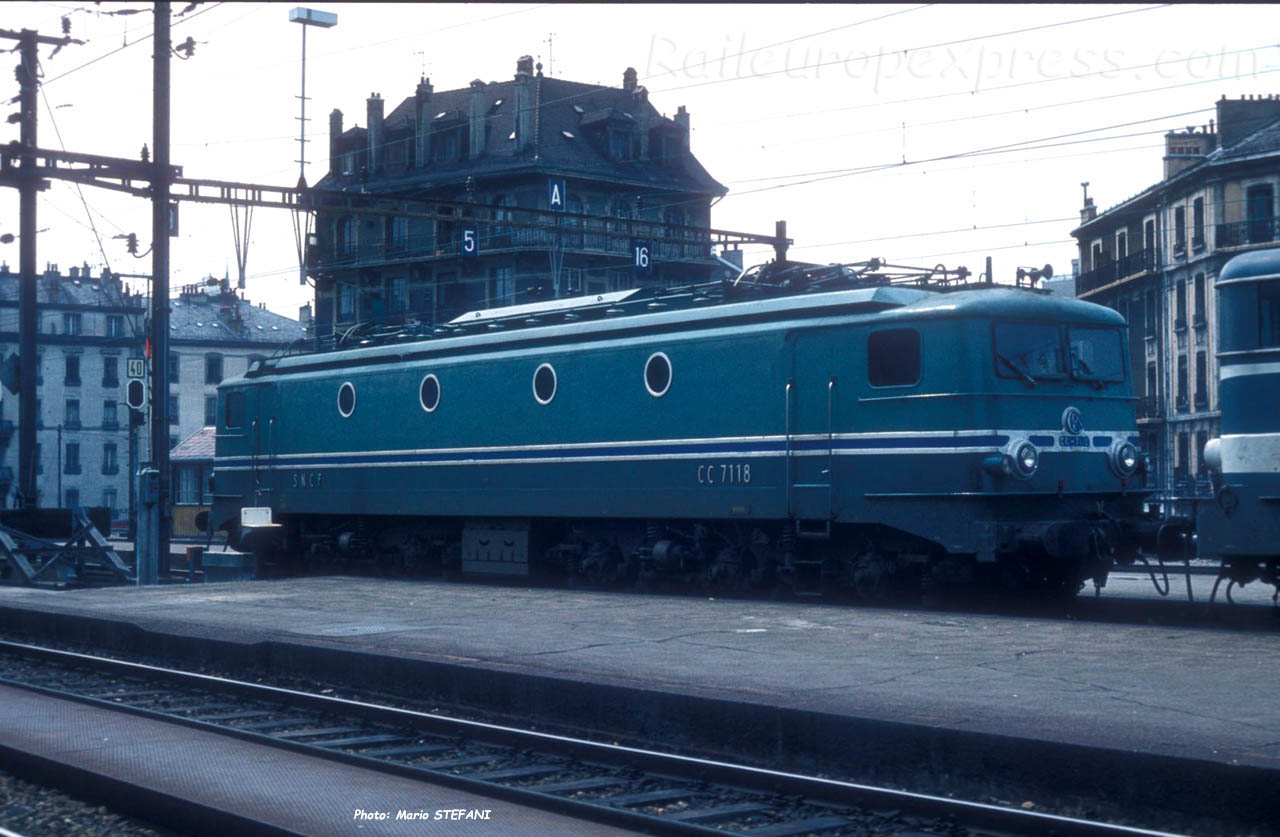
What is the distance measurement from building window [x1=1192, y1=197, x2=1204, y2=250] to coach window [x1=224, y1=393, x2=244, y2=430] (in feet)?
123

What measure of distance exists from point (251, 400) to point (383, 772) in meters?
19.9

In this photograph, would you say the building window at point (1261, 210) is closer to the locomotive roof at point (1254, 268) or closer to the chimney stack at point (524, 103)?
the chimney stack at point (524, 103)

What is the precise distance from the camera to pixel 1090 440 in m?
17.1

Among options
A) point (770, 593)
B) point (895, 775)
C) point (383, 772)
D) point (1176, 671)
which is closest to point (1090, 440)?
point (770, 593)

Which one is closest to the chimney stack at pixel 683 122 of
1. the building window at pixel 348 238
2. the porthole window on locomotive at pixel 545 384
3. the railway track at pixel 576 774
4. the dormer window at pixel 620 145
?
the dormer window at pixel 620 145

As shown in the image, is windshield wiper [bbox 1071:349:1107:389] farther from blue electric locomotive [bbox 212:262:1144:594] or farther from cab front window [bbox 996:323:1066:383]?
cab front window [bbox 996:323:1066:383]

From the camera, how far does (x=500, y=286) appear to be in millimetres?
61625

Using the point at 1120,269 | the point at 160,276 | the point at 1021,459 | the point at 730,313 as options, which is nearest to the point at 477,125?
the point at 1120,269

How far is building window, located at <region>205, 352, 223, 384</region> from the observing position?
283 feet

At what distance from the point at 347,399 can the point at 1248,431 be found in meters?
15.5

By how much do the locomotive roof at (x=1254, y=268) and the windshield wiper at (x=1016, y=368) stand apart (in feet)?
7.94

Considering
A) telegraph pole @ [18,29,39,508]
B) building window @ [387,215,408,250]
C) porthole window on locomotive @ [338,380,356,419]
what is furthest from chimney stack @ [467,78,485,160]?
porthole window on locomotive @ [338,380,356,419]

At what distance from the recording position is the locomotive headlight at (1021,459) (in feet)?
52.4

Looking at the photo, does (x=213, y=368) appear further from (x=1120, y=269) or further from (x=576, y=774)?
(x=576, y=774)
